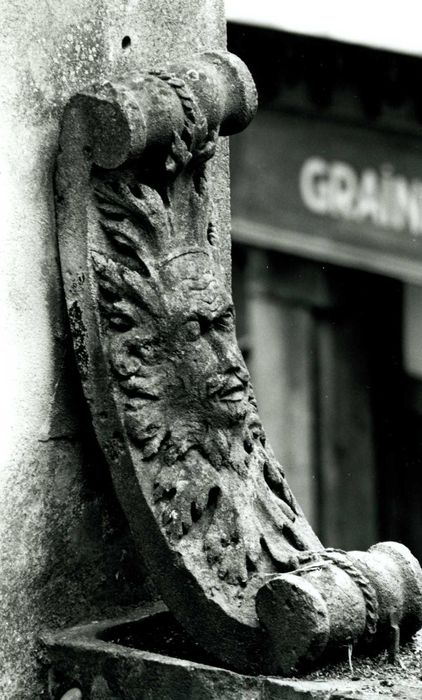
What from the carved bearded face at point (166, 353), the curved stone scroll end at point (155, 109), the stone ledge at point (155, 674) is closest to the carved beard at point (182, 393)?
the carved bearded face at point (166, 353)

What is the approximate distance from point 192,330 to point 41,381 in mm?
328

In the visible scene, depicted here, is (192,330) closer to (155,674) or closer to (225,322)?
(225,322)

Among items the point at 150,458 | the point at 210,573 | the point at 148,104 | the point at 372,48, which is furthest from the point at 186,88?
the point at 372,48

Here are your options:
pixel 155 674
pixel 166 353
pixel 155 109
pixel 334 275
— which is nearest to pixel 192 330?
pixel 166 353

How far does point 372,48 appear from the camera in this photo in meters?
8.80

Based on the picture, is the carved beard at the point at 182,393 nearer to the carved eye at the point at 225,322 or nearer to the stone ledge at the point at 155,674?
the carved eye at the point at 225,322

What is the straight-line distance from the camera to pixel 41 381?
10.5ft

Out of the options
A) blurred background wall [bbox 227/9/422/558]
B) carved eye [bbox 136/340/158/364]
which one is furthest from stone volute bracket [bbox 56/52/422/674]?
blurred background wall [bbox 227/9/422/558]

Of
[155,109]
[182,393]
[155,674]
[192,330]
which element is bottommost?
[155,674]

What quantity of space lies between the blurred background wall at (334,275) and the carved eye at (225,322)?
5855 mm

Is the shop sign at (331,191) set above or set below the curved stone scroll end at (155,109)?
below

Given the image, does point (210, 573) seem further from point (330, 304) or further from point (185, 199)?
point (330, 304)

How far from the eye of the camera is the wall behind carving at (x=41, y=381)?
3127 millimetres

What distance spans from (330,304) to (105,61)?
629cm
